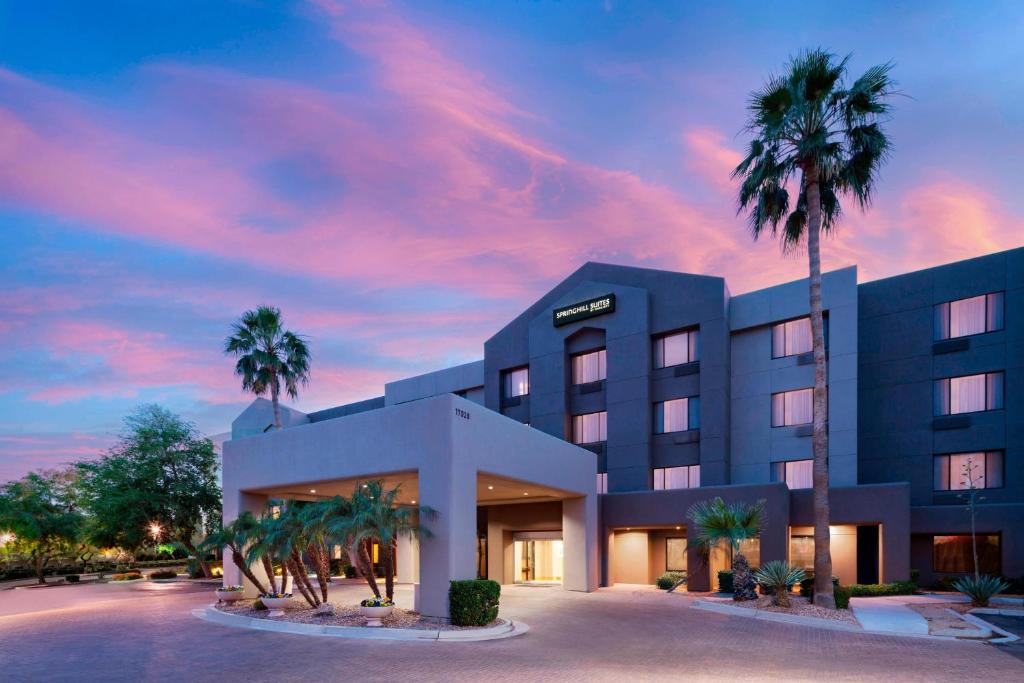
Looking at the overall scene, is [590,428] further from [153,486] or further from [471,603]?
[153,486]

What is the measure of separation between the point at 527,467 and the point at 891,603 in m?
13.4

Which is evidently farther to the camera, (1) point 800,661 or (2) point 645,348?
(2) point 645,348

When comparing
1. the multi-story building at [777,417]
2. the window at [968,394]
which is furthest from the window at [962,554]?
the window at [968,394]

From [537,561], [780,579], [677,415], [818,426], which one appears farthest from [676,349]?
[780,579]

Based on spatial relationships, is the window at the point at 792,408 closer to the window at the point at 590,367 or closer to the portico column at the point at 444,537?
the window at the point at 590,367

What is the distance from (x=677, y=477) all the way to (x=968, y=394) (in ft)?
41.6

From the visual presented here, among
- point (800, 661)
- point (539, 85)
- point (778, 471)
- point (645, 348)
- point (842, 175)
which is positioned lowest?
point (800, 661)

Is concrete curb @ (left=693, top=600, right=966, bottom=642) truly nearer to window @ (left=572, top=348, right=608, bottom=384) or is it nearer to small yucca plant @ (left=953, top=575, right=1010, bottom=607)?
→ small yucca plant @ (left=953, top=575, right=1010, bottom=607)

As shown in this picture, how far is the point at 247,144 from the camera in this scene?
2034cm

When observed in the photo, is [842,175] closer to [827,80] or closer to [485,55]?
[827,80]

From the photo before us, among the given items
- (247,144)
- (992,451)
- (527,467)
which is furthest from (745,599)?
(247,144)

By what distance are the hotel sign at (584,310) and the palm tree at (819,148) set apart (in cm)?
1154

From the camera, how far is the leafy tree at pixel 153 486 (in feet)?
124

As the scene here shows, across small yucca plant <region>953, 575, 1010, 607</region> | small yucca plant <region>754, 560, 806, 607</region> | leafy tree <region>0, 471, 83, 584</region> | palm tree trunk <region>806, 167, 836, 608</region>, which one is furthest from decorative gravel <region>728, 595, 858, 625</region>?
leafy tree <region>0, 471, 83, 584</region>
